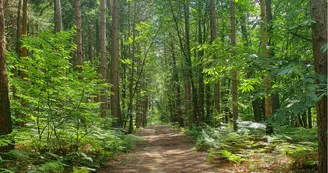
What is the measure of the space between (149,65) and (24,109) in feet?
71.2

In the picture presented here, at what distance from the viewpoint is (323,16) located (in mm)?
4281

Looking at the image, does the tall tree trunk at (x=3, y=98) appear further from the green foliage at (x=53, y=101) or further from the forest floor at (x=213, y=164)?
the forest floor at (x=213, y=164)

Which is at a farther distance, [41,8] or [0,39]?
[41,8]

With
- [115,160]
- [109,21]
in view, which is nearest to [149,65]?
[109,21]

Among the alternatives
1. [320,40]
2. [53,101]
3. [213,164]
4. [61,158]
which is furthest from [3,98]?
[320,40]

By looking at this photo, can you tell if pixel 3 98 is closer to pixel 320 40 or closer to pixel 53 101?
pixel 53 101

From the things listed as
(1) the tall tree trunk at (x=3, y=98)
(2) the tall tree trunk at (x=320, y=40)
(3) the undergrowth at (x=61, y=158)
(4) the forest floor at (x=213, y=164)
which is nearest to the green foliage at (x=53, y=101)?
(3) the undergrowth at (x=61, y=158)

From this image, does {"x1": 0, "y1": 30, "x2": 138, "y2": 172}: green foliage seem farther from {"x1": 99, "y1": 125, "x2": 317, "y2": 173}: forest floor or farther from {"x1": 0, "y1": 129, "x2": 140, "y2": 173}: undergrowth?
{"x1": 99, "y1": 125, "x2": 317, "y2": 173}: forest floor

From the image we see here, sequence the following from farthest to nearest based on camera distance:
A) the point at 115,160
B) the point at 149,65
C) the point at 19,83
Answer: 1. the point at 149,65
2. the point at 115,160
3. the point at 19,83

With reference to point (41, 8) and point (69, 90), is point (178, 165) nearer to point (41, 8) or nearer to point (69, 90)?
point (69, 90)

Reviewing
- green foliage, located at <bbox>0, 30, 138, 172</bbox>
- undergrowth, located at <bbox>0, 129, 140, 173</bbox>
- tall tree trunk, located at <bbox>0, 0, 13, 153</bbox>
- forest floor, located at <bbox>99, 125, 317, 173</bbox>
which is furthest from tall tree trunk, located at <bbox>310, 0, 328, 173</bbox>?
tall tree trunk, located at <bbox>0, 0, 13, 153</bbox>

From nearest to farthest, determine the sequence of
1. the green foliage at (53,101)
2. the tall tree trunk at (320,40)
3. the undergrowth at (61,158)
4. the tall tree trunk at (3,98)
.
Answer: the tall tree trunk at (320,40)
the undergrowth at (61,158)
the tall tree trunk at (3,98)
the green foliage at (53,101)

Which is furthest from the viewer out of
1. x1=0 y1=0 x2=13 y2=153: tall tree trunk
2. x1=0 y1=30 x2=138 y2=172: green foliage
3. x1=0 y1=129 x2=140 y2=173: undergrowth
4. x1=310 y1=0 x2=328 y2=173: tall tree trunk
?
x1=0 y1=30 x2=138 y2=172: green foliage

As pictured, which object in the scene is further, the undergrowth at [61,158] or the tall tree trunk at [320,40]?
the undergrowth at [61,158]
